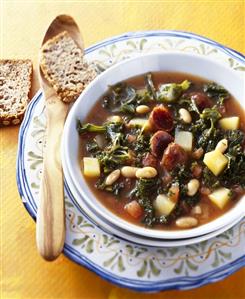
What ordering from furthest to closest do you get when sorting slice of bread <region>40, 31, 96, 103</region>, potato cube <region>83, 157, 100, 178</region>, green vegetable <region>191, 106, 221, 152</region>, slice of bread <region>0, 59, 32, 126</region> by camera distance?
slice of bread <region>0, 59, 32, 126</region> → slice of bread <region>40, 31, 96, 103</region> → green vegetable <region>191, 106, 221, 152</region> → potato cube <region>83, 157, 100, 178</region>

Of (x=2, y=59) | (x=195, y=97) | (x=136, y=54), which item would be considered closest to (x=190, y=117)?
(x=195, y=97)

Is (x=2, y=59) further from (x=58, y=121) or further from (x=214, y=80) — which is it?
(x=214, y=80)

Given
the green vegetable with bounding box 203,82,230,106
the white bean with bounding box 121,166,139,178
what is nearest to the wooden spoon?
the white bean with bounding box 121,166,139,178

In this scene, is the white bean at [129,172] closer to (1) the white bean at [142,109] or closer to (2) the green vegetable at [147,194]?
(2) the green vegetable at [147,194]

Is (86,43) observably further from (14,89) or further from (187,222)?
(187,222)

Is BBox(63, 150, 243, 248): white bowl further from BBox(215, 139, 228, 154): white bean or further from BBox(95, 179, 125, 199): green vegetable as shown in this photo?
BBox(215, 139, 228, 154): white bean

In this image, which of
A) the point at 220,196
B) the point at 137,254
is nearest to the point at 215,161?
the point at 220,196
